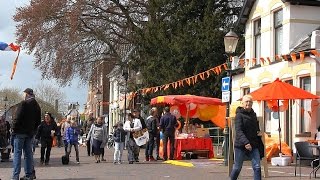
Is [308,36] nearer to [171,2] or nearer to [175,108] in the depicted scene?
[175,108]

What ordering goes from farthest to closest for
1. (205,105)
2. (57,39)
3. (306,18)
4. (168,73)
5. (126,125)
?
(57,39) → (168,73) → (205,105) → (306,18) → (126,125)

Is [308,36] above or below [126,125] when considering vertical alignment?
above

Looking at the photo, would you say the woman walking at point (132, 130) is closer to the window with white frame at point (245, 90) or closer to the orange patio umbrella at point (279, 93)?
the orange patio umbrella at point (279, 93)

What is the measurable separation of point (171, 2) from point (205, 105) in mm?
10741

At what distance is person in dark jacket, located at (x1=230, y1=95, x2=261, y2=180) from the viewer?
10.9 metres

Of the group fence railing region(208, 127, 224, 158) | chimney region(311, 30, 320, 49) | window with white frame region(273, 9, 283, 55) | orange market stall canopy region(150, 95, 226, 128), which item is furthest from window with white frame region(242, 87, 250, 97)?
chimney region(311, 30, 320, 49)

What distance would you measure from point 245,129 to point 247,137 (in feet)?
0.54

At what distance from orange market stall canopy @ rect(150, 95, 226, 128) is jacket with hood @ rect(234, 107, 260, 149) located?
36.3 ft

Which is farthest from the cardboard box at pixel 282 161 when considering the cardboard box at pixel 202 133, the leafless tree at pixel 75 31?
the leafless tree at pixel 75 31

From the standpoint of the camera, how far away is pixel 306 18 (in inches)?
839

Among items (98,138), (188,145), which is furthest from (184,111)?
(98,138)

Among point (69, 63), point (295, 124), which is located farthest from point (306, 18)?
point (69, 63)

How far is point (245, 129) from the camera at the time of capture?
10898mm

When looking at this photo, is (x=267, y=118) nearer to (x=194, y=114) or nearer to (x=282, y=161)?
(x=194, y=114)
